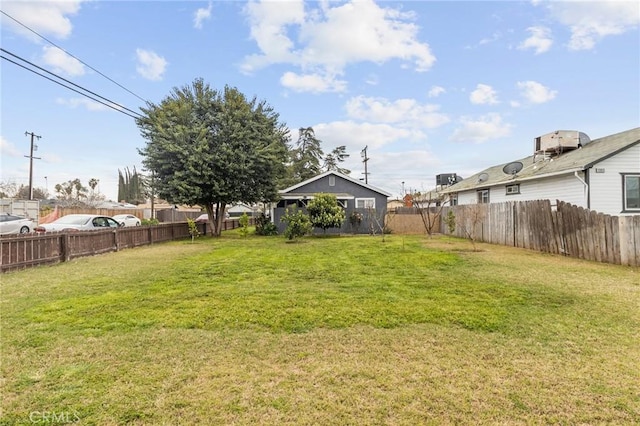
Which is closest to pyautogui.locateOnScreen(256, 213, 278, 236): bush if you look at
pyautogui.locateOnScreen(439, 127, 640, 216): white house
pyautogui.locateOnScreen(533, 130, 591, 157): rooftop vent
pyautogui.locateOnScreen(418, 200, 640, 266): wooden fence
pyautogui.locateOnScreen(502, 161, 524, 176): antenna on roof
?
pyautogui.locateOnScreen(418, 200, 640, 266): wooden fence

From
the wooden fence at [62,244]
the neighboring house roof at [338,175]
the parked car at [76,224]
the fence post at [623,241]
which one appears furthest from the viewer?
the neighboring house roof at [338,175]

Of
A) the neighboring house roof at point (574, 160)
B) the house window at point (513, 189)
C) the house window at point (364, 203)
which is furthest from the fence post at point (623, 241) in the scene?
the house window at point (364, 203)

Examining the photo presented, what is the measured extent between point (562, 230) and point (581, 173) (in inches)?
135

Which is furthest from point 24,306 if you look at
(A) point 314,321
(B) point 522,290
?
(B) point 522,290

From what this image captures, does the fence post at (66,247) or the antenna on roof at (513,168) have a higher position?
the antenna on roof at (513,168)

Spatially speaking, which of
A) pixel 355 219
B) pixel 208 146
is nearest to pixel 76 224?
pixel 208 146

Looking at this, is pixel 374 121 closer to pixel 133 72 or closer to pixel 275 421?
pixel 133 72

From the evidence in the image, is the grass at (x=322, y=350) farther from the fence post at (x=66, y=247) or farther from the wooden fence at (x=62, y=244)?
the fence post at (x=66, y=247)

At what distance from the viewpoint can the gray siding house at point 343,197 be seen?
2158 cm

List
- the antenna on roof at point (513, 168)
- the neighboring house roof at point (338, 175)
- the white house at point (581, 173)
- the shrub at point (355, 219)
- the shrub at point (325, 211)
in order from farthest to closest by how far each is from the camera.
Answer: the neighboring house roof at point (338, 175) < the shrub at point (355, 219) < the shrub at point (325, 211) < the antenna on roof at point (513, 168) < the white house at point (581, 173)

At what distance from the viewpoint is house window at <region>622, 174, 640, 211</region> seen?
12156mm

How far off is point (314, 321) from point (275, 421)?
2.07 m

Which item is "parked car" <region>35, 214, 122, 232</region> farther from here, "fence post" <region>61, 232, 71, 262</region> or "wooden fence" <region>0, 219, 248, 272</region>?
"fence post" <region>61, 232, 71, 262</region>

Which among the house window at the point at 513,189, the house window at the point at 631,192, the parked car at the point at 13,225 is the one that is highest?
the house window at the point at 513,189
